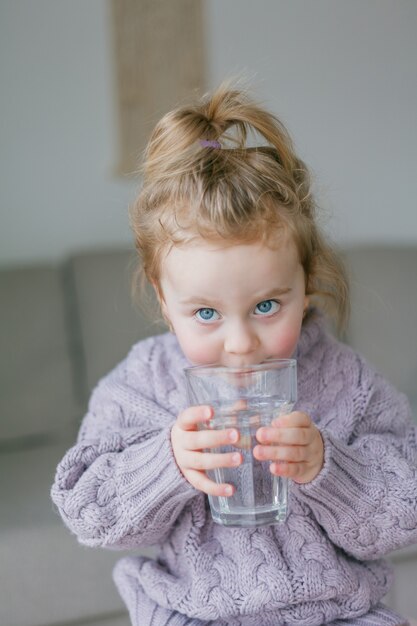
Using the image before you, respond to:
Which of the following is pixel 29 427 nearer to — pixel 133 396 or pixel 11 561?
pixel 11 561

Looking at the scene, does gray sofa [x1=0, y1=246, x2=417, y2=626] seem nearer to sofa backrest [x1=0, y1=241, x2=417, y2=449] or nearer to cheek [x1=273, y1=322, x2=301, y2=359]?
sofa backrest [x1=0, y1=241, x2=417, y2=449]

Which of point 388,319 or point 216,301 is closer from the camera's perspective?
point 216,301

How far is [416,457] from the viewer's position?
1.10m

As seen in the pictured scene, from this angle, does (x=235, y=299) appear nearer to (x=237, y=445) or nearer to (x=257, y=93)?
(x=237, y=445)

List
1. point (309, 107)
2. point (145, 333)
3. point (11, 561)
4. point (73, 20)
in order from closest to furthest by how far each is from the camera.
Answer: point (11, 561) < point (145, 333) < point (73, 20) < point (309, 107)

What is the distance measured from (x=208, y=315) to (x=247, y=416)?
173 millimetres

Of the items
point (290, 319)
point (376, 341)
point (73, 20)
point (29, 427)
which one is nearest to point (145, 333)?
point (29, 427)

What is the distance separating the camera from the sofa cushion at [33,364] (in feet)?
7.62

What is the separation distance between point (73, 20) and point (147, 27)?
0.28 meters

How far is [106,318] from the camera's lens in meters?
2.47

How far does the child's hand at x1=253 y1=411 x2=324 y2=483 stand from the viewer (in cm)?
86

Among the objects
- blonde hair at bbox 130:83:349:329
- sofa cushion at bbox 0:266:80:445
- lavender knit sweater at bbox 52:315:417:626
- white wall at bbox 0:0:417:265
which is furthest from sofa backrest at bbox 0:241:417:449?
blonde hair at bbox 130:83:349:329

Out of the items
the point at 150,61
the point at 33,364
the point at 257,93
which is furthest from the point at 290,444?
the point at 150,61

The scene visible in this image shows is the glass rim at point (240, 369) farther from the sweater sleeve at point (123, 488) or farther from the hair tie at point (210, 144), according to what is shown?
the hair tie at point (210, 144)
